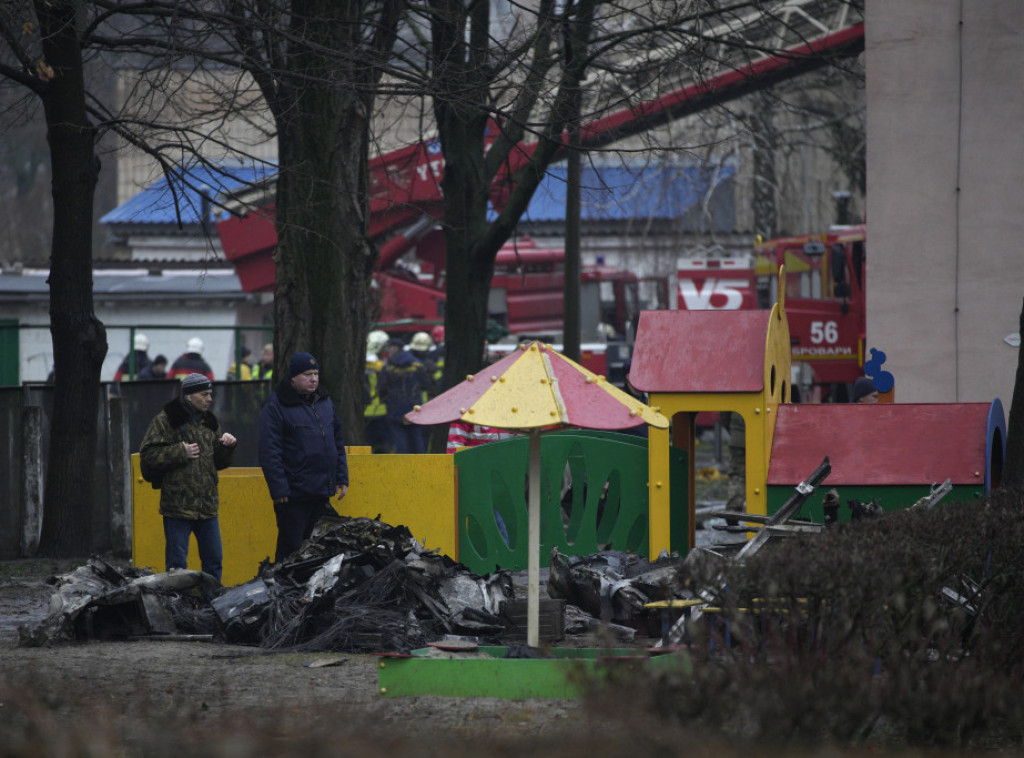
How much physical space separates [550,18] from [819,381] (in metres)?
10.9

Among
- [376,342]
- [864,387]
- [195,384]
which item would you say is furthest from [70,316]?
[376,342]

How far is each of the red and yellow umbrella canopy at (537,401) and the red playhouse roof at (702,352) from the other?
2535 millimetres

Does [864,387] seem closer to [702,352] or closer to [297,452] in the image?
[702,352]

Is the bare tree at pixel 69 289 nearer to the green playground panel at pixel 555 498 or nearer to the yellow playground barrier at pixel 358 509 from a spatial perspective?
the yellow playground barrier at pixel 358 509

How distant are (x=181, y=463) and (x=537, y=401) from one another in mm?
A: 3111

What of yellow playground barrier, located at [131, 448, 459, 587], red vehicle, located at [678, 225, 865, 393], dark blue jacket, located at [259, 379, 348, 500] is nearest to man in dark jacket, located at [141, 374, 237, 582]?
dark blue jacket, located at [259, 379, 348, 500]

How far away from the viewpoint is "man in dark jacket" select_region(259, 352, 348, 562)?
955 centimetres

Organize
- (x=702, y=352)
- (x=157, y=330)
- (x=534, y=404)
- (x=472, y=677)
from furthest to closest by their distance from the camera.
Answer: (x=157, y=330)
(x=702, y=352)
(x=534, y=404)
(x=472, y=677)

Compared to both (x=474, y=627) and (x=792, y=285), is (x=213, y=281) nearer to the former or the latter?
(x=792, y=285)

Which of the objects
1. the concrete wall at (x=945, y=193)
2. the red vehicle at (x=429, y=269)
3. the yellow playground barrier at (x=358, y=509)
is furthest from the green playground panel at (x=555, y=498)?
the red vehicle at (x=429, y=269)

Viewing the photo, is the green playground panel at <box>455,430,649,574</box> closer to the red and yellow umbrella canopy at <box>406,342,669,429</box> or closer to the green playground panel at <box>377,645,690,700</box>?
the red and yellow umbrella canopy at <box>406,342,669,429</box>

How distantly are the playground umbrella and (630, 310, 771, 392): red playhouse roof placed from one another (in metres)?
2.55

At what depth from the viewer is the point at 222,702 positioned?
5832mm

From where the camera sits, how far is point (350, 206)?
1233cm
